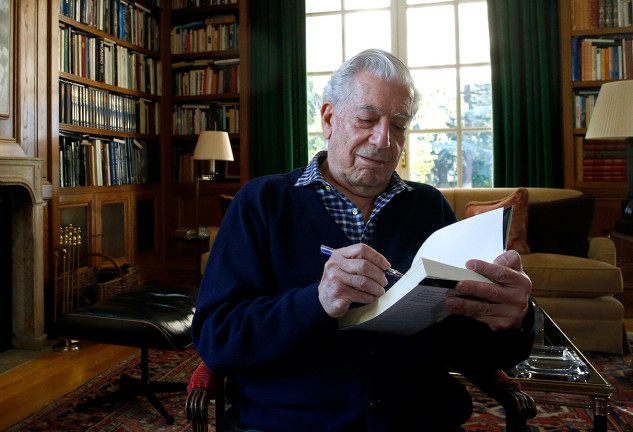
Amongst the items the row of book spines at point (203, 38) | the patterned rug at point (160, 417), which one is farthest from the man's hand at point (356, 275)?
the row of book spines at point (203, 38)

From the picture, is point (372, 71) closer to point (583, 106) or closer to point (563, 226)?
point (563, 226)

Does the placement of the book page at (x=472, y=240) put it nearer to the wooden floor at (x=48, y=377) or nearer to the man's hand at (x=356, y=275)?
the man's hand at (x=356, y=275)

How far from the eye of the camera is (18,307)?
115 inches

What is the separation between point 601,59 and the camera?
3814mm

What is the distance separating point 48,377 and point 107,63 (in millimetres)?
2188

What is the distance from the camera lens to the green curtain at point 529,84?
3951mm

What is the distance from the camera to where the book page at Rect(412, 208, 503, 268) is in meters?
0.85

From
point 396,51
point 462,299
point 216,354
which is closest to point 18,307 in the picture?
point 216,354

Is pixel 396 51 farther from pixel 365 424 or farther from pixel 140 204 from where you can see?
pixel 365 424

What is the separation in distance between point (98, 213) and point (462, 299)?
332 centimetres

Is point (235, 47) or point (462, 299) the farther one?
point (235, 47)

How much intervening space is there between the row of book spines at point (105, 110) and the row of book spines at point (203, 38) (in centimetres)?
56

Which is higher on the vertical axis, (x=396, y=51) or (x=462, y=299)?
(x=396, y=51)

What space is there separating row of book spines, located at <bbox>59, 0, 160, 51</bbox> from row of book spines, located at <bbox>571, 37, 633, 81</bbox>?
3175 mm
